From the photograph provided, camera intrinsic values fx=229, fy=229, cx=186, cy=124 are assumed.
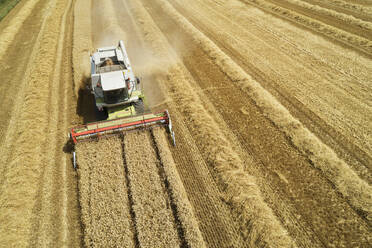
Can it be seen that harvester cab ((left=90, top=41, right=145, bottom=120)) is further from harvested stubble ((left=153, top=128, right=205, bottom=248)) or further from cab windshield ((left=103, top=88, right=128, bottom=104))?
harvested stubble ((left=153, top=128, right=205, bottom=248))

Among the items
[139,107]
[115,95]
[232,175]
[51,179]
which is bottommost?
[232,175]

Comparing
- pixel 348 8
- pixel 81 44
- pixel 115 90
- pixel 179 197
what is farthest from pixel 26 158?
pixel 348 8

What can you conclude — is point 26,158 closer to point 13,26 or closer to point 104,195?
point 104,195

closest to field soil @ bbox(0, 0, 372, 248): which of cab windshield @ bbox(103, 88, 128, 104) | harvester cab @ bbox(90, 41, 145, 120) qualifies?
harvester cab @ bbox(90, 41, 145, 120)

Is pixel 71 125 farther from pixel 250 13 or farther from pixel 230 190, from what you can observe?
pixel 250 13

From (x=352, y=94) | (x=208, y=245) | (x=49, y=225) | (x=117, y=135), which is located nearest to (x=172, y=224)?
(x=208, y=245)
